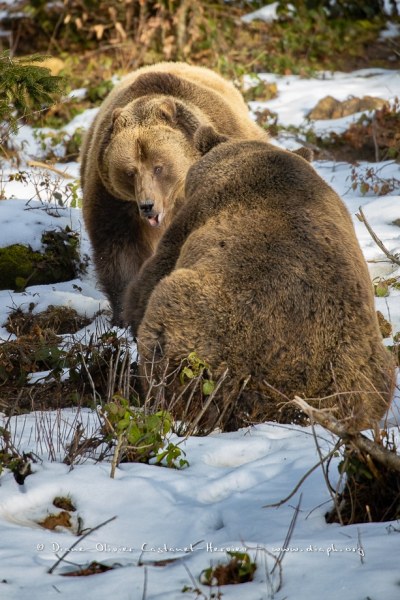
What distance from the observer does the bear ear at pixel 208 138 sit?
675cm

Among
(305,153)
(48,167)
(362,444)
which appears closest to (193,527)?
(362,444)

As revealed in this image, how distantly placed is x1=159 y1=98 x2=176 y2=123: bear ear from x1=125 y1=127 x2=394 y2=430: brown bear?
10.4 feet

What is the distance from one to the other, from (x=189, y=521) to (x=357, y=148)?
9585 millimetres

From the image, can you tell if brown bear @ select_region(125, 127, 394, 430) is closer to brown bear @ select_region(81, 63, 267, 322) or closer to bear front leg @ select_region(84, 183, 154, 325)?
brown bear @ select_region(81, 63, 267, 322)

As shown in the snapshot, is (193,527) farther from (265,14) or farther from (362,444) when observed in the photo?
(265,14)

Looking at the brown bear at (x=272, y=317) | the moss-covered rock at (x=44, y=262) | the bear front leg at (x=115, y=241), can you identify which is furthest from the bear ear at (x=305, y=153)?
the moss-covered rock at (x=44, y=262)

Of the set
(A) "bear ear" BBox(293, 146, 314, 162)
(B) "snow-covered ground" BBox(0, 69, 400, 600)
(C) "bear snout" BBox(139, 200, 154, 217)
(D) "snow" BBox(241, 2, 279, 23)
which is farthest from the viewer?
(D) "snow" BBox(241, 2, 279, 23)

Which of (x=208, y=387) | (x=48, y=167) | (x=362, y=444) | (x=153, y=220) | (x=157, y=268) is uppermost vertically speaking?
(x=362, y=444)

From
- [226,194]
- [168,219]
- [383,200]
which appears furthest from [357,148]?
[226,194]

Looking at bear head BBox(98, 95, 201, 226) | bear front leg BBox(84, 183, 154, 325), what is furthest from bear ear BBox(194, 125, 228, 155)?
bear front leg BBox(84, 183, 154, 325)

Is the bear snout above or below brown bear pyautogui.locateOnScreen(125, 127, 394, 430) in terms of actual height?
below

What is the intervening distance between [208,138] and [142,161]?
2.03 meters

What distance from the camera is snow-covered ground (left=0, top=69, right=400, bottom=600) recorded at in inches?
121

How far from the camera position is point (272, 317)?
4.98 m
